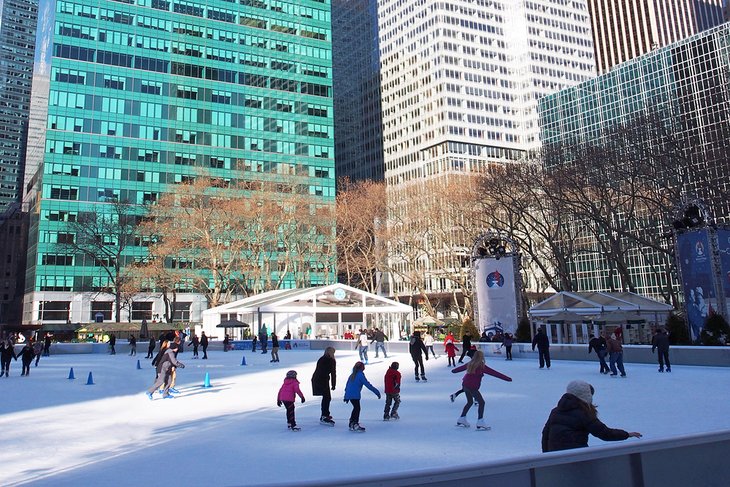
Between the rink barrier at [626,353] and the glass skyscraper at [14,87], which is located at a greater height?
the glass skyscraper at [14,87]

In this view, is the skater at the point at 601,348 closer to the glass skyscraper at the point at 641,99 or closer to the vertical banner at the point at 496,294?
the vertical banner at the point at 496,294

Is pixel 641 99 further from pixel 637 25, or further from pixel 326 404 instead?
pixel 326 404

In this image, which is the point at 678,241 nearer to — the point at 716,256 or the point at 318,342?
the point at 716,256

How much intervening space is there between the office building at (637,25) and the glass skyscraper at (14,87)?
540 ft

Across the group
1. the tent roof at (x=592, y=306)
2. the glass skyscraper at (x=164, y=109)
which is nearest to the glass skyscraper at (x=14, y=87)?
the glass skyscraper at (x=164, y=109)

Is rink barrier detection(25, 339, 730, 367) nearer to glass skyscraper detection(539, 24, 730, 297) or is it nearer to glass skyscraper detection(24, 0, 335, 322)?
glass skyscraper detection(24, 0, 335, 322)

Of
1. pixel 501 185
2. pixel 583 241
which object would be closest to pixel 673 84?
pixel 583 241

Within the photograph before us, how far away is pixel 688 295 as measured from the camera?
1062 inches

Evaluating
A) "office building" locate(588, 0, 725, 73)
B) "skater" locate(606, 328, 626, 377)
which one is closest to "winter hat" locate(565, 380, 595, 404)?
"skater" locate(606, 328, 626, 377)

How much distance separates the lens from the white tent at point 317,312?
153 ft

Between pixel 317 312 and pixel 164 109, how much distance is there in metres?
49.1

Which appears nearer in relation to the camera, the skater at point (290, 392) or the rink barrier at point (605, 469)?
the rink barrier at point (605, 469)

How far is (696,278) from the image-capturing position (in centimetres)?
2706

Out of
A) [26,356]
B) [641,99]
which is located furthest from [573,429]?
[641,99]
